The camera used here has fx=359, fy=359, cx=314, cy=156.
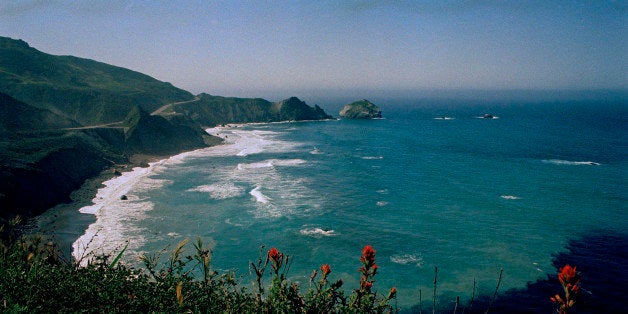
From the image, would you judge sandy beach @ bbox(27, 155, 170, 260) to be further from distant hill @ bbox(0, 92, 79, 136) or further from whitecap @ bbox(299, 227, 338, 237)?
distant hill @ bbox(0, 92, 79, 136)

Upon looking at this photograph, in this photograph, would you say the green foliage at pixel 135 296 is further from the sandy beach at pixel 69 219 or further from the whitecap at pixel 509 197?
the whitecap at pixel 509 197

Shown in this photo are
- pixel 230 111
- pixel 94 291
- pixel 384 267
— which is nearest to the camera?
pixel 94 291

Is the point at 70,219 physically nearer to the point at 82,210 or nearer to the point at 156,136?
the point at 82,210

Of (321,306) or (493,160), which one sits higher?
(321,306)

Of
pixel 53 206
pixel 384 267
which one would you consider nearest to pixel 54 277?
pixel 384 267

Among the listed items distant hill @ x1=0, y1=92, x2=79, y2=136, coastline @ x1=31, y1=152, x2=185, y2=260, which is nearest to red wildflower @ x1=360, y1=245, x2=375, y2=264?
coastline @ x1=31, y1=152, x2=185, y2=260

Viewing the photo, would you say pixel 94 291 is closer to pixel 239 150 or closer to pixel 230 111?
pixel 239 150
